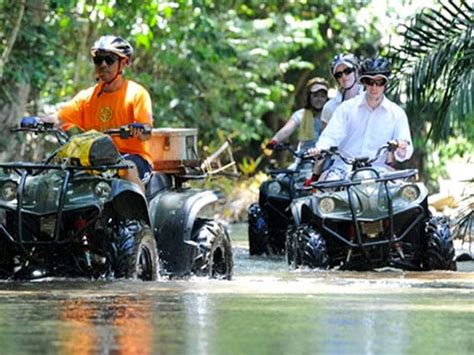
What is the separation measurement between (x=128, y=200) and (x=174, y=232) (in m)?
1.05

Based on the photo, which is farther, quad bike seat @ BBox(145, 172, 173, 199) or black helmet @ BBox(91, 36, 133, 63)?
quad bike seat @ BBox(145, 172, 173, 199)

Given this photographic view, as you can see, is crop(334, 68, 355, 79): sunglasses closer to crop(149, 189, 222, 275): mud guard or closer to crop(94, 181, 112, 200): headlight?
crop(149, 189, 222, 275): mud guard

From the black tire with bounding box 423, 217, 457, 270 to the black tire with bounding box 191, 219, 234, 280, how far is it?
203 centimetres

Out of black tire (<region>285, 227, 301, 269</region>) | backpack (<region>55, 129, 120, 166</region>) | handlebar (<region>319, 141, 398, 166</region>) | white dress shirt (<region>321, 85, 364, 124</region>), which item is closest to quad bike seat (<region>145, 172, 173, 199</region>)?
backpack (<region>55, 129, 120, 166</region>)

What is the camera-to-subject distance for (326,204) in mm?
16578

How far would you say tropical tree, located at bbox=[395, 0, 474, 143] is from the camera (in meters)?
18.6

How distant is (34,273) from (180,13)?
1955 cm

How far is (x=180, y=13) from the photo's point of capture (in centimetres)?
3306

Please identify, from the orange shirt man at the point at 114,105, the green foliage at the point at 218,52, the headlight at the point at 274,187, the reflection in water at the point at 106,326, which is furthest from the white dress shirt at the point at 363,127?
the green foliage at the point at 218,52

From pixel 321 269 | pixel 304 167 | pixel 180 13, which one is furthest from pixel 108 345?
pixel 180 13

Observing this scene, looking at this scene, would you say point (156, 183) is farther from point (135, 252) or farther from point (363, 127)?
point (363, 127)

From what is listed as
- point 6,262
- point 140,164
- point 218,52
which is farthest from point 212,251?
point 218,52

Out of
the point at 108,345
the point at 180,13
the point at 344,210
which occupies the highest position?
the point at 180,13

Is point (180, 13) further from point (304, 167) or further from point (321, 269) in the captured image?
point (321, 269)
